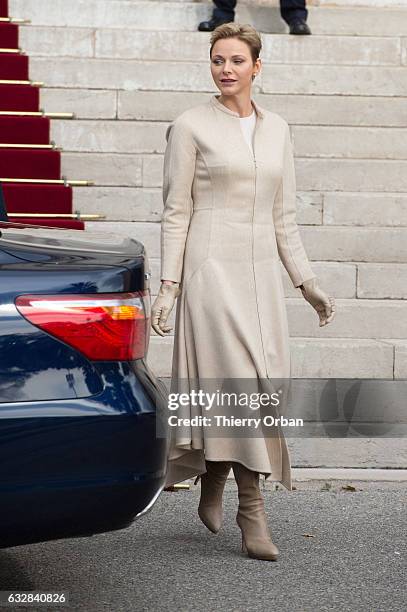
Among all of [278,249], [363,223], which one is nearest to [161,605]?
[278,249]

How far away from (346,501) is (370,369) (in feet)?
6.01

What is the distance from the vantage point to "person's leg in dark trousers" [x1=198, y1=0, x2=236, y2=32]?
432 inches

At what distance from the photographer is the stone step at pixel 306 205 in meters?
9.21

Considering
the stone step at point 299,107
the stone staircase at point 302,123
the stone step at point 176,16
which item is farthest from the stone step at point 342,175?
the stone step at point 176,16

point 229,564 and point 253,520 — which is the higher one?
point 253,520

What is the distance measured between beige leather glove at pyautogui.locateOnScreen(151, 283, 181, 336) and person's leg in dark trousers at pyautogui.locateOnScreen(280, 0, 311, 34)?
6584 millimetres

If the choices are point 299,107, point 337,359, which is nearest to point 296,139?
point 299,107

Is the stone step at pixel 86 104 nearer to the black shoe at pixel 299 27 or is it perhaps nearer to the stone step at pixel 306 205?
the stone step at pixel 306 205

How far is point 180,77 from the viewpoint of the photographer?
10.4 meters

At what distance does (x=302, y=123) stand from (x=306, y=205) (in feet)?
3.79

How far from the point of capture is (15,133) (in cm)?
988

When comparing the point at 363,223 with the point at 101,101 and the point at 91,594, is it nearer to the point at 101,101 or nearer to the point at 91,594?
the point at 101,101

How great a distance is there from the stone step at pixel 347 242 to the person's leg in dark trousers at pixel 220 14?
2830mm

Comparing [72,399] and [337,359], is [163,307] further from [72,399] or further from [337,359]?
[337,359]
